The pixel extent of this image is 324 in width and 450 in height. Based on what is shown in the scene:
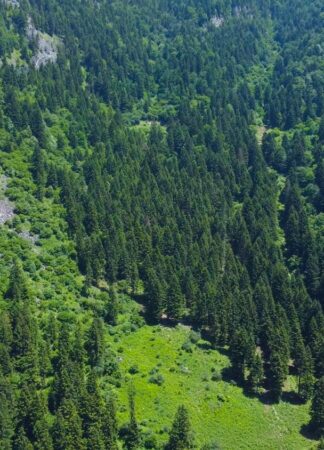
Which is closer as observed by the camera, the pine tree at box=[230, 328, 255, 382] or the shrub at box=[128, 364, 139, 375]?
the shrub at box=[128, 364, 139, 375]

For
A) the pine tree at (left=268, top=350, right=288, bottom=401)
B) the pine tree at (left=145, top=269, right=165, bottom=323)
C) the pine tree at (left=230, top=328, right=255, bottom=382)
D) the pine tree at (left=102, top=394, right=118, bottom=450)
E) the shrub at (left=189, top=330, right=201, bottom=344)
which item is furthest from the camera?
the pine tree at (left=145, top=269, right=165, bottom=323)

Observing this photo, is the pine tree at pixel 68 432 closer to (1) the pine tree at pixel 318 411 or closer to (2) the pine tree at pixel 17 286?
(2) the pine tree at pixel 17 286

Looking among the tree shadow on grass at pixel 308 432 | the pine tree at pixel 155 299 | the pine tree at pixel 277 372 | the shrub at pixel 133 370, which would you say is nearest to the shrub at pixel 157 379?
the shrub at pixel 133 370

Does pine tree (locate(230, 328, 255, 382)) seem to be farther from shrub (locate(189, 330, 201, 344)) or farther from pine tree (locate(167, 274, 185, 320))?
pine tree (locate(167, 274, 185, 320))

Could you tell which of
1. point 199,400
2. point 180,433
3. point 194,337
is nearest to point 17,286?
point 194,337

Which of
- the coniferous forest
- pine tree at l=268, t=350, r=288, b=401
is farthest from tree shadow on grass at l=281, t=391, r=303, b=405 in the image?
pine tree at l=268, t=350, r=288, b=401

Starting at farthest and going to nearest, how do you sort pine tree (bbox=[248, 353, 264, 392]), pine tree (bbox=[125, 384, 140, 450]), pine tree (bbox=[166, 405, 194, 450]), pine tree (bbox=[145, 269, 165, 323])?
pine tree (bbox=[145, 269, 165, 323])
pine tree (bbox=[248, 353, 264, 392])
pine tree (bbox=[125, 384, 140, 450])
pine tree (bbox=[166, 405, 194, 450])

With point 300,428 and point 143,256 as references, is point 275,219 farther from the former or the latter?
point 300,428

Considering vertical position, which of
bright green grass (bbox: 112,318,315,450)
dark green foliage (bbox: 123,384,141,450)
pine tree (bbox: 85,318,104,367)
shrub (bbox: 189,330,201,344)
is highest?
shrub (bbox: 189,330,201,344)
